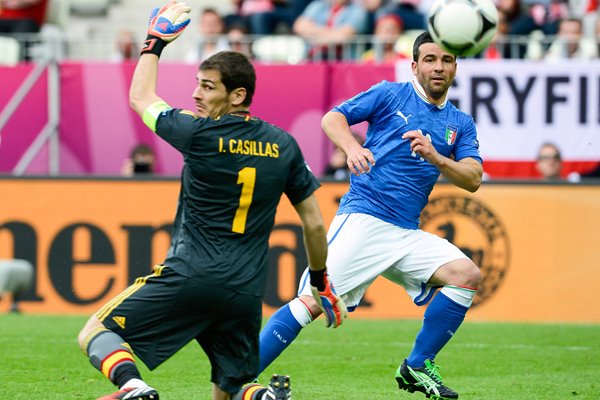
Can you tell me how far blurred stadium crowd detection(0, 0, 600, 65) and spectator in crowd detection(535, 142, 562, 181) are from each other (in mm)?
1318

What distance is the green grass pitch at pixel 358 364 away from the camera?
27.4 feet

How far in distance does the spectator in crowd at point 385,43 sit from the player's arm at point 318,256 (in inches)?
335

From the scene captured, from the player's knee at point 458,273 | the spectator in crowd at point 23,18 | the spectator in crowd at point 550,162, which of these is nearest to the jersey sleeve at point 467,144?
→ the player's knee at point 458,273

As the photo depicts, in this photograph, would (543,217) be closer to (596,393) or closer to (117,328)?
(596,393)

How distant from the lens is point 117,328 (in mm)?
6160

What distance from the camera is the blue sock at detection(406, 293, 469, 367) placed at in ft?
26.0

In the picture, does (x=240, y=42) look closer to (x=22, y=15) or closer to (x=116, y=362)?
(x=22, y=15)

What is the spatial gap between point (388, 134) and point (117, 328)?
2.61 metres

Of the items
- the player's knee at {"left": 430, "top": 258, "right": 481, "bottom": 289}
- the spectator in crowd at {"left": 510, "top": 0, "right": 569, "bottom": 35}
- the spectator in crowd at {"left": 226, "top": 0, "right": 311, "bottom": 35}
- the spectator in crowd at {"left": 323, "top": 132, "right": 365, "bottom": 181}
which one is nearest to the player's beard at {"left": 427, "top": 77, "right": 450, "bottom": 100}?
the player's knee at {"left": 430, "top": 258, "right": 481, "bottom": 289}

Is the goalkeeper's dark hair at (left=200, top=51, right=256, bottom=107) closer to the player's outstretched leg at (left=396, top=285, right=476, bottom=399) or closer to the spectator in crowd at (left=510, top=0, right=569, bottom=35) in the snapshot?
the player's outstretched leg at (left=396, top=285, right=476, bottom=399)

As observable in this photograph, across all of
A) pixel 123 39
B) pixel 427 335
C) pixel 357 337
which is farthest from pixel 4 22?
pixel 427 335

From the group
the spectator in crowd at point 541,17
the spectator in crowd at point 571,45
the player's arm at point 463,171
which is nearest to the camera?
the player's arm at point 463,171

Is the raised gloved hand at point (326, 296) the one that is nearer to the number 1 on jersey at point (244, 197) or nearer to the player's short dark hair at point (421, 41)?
the number 1 on jersey at point (244, 197)

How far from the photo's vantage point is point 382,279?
13562 mm
